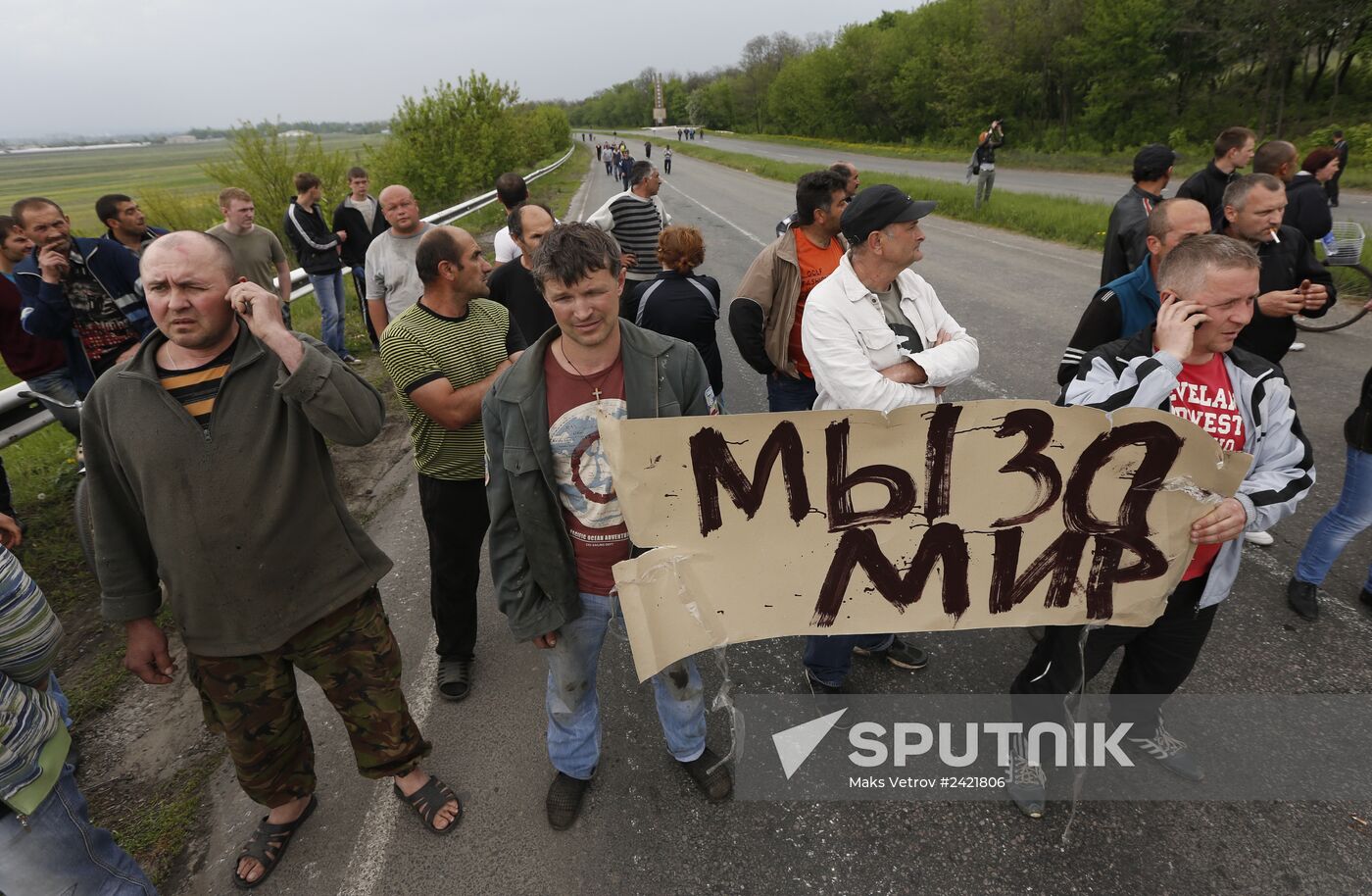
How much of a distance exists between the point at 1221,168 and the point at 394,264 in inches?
262

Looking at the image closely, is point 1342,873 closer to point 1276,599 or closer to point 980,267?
point 1276,599

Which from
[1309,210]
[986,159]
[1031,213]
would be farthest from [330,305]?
[986,159]

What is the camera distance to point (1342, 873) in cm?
213

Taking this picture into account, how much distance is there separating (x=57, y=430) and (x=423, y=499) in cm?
649

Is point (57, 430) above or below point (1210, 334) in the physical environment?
below

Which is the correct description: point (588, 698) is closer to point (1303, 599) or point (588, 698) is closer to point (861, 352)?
point (861, 352)

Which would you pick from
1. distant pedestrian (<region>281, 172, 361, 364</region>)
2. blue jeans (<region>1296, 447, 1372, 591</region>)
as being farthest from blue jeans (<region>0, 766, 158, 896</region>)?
distant pedestrian (<region>281, 172, 361, 364</region>)

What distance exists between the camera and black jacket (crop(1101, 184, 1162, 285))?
400 cm

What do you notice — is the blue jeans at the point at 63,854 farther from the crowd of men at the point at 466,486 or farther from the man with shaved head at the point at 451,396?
the man with shaved head at the point at 451,396

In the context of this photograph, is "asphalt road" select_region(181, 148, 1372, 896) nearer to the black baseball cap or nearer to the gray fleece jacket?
the gray fleece jacket

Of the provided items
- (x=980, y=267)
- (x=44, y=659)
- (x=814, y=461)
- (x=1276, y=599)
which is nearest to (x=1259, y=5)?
(x=980, y=267)

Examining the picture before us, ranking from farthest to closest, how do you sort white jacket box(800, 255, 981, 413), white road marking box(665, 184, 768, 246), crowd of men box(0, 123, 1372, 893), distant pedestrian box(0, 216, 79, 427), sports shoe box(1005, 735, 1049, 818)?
white road marking box(665, 184, 768, 246), distant pedestrian box(0, 216, 79, 427), sports shoe box(1005, 735, 1049, 818), white jacket box(800, 255, 981, 413), crowd of men box(0, 123, 1372, 893)

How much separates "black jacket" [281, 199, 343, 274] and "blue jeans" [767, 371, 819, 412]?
6417 millimetres

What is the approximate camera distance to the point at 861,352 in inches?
94.4
